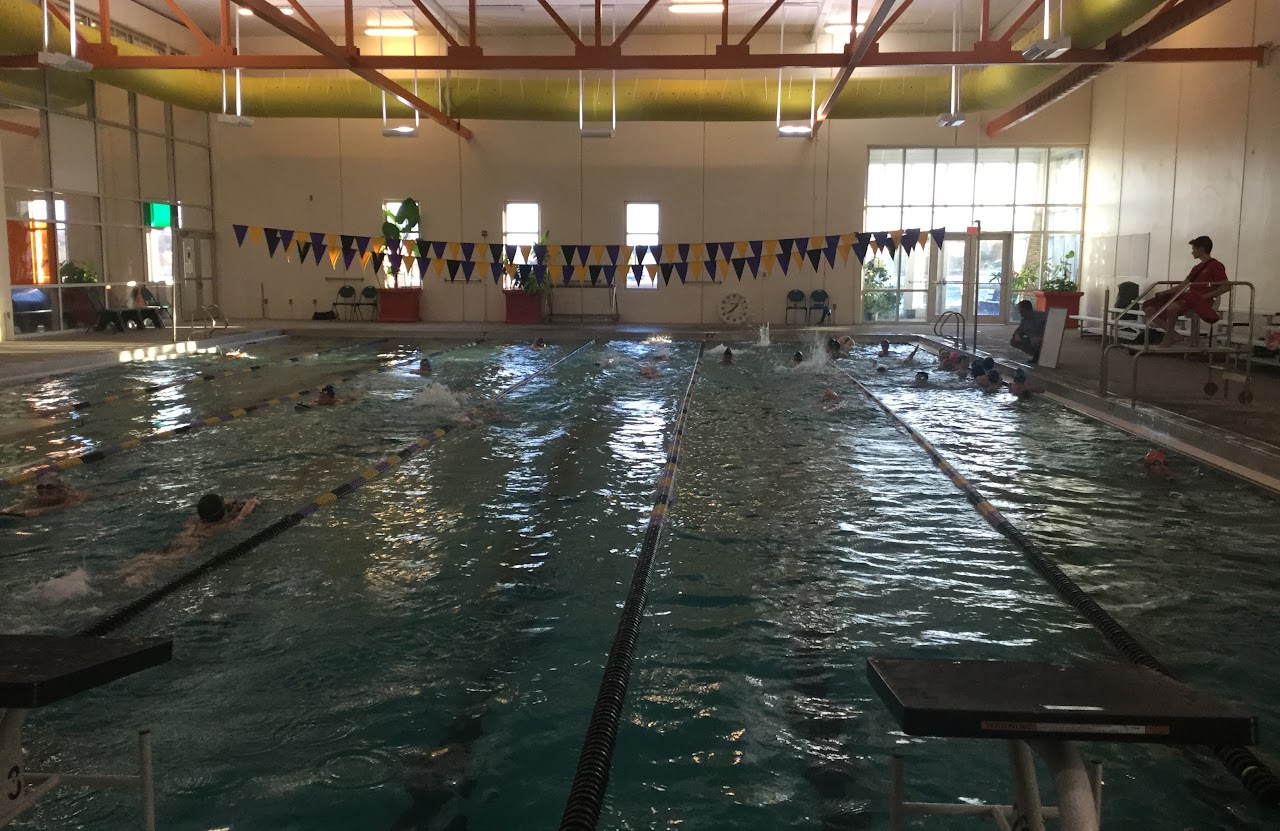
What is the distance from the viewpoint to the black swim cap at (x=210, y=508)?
5.27 meters

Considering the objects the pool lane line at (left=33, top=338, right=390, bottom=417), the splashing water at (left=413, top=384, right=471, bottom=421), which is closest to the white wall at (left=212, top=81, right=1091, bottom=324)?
the pool lane line at (left=33, top=338, right=390, bottom=417)

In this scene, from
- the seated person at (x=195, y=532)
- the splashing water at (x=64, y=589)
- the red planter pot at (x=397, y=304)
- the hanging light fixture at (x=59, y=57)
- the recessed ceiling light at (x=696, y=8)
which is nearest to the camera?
the splashing water at (x=64, y=589)

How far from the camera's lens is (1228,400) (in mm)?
8953

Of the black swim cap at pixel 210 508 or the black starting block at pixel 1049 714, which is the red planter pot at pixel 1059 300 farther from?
the black starting block at pixel 1049 714

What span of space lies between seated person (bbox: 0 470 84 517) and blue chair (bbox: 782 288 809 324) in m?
15.3

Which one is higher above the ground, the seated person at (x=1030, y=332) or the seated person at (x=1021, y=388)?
the seated person at (x=1030, y=332)

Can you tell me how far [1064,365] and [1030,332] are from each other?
66 centimetres

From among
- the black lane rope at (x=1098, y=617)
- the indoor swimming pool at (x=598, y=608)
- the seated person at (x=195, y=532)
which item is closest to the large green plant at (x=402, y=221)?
the indoor swimming pool at (x=598, y=608)

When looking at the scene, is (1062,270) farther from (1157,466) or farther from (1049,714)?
(1049,714)

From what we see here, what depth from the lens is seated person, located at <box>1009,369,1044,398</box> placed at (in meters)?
10.3

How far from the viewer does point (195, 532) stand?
5.26m

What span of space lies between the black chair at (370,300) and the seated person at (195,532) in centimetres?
1458

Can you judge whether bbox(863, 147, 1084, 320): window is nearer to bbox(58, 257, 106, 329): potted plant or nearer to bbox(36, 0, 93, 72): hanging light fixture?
bbox(36, 0, 93, 72): hanging light fixture

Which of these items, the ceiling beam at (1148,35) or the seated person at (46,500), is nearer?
the seated person at (46,500)
